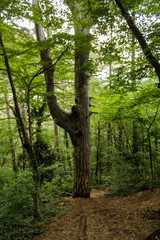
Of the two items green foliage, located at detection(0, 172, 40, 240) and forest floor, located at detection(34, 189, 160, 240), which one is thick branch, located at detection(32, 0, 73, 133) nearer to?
green foliage, located at detection(0, 172, 40, 240)

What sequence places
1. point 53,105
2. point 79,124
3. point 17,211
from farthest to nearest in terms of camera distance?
point 79,124 < point 53,105 < point 17,211

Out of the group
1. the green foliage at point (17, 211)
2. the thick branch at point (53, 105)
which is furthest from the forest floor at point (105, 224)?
the thick branch at point (53, 105)

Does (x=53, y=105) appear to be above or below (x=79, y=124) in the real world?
above

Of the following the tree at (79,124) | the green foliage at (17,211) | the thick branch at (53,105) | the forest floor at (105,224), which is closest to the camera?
the forest floor at (105,224)

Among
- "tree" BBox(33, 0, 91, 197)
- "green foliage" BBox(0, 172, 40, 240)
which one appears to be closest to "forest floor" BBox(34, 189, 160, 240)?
"green foliage" BBox(0, 172, 40, 240)

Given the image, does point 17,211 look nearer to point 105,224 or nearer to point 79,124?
point 105,224

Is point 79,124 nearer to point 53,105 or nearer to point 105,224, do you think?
point 53,105

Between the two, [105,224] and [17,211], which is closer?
[105,224]

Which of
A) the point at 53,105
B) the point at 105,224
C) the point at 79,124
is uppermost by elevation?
the point at 53,105

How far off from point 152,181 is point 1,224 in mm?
4881

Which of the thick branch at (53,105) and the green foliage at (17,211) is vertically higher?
the thick branch at (53,105)

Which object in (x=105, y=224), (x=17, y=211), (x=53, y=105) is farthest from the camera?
(x=53, y=105)

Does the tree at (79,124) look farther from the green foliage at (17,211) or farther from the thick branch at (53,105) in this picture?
the green foliage at (17,211)

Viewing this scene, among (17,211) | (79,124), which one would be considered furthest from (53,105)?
(17,211)
